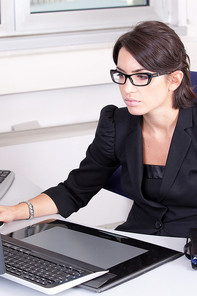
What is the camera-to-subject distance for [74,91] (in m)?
3.33

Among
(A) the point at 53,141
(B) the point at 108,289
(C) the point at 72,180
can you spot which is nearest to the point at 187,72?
(C) the point at 72,180

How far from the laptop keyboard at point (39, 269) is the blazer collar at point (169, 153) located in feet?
1.91

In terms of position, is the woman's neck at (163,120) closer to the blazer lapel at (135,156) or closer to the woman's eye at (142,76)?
the blazer lapel at (135,156)

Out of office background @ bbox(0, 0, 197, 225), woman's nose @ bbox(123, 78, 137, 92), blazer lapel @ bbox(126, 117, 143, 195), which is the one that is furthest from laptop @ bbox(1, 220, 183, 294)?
office background @ bbox(0, 0, 197, 225)

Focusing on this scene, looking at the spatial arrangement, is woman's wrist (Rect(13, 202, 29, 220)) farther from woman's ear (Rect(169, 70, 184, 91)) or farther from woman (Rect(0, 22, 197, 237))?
woman's ear (Rect(169, 70, 184, 91))

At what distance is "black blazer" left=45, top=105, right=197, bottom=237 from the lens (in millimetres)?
1962

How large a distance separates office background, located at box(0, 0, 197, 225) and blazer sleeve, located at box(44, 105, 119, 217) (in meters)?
1.03

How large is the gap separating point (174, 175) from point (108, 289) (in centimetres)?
65

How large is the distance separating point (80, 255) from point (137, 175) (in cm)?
54

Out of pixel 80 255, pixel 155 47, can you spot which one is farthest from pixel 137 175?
pixel 80 255

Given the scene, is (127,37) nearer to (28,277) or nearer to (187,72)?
(187,72)

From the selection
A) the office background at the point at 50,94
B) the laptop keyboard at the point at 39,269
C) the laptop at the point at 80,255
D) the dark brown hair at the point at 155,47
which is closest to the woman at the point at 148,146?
the dark brown hair at the point at 155,47

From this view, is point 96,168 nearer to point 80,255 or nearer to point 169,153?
point 169,153

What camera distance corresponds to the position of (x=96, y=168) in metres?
2.16
